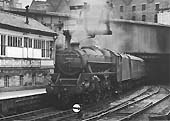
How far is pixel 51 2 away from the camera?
62750 millimetres

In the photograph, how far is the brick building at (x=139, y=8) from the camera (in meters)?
58.8

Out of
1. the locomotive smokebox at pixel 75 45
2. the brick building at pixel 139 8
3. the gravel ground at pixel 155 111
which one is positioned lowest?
the gravel ground at pixel 155 111

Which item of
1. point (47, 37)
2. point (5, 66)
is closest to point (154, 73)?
point (47, 37)

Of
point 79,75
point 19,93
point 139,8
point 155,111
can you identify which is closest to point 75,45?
point 79,75

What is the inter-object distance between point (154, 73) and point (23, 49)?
26.4m

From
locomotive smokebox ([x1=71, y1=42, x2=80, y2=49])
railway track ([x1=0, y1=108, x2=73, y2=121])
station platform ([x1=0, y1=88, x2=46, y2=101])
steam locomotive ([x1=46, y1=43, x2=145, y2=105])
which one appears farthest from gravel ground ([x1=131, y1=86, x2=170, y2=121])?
station platform ([x1=0, y1=88, x2=46, y2=101])

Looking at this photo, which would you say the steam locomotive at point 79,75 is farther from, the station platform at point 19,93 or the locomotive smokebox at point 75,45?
the station platform at point 19,93

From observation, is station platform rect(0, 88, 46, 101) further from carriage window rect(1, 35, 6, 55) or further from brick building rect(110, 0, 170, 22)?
brick building rect(110, 0, 170, 22)

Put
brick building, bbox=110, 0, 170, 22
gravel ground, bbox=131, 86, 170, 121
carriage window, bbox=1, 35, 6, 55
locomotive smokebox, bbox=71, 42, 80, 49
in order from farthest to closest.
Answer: brick building, bbox=110, 0, 170, 22 → locomotive smokebox, bbox=71, 42, 80, 49 → carriage window, bbox=1, 35, 6, 55 → gravel ground, bbox=131, 86, 170, 121

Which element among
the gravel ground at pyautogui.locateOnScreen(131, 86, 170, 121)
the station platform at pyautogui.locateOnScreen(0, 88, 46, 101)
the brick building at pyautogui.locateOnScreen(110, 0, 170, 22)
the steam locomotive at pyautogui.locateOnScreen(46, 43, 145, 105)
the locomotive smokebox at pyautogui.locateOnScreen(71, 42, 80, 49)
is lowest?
the gravel ground at pyautogui.locateOnScreen(131, 86, 170, 121)

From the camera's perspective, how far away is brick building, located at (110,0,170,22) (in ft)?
193

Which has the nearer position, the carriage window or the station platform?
the station platform

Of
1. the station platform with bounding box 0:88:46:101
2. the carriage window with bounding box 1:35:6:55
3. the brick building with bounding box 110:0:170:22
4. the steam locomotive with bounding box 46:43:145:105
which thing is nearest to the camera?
the station platform with bounding box 0:88:46:101

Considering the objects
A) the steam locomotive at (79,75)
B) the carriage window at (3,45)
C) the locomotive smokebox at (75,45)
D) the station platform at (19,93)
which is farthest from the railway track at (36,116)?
the locomotive smokebox at (75,45)
